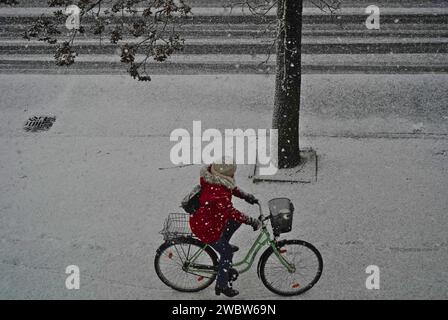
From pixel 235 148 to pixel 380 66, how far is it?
4080 millimetres

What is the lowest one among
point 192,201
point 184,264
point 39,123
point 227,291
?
point 227,291

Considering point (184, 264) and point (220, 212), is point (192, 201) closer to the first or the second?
Result: point (220, 212)

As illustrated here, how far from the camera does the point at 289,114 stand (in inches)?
319

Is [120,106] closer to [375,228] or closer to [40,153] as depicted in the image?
[40,153]

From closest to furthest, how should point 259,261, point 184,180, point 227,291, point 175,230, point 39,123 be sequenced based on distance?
point 175,230
point 259,261
point 227,291
point 184,180
point 39,123

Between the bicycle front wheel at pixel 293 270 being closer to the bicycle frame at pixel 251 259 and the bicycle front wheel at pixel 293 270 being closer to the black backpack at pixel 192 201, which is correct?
the bicycle frame at pixel 251 259

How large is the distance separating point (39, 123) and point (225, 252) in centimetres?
561

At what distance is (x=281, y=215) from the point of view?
5668 mm

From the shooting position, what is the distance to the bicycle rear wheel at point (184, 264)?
19.8 feet

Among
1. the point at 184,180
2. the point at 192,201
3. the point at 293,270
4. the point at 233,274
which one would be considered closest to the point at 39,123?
the point at 184,180

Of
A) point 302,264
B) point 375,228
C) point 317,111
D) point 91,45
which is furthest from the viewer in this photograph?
point 91,45

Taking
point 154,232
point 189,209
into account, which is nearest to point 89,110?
point 154,232

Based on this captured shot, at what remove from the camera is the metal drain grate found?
9.95 metres

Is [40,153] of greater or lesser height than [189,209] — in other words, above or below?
above
